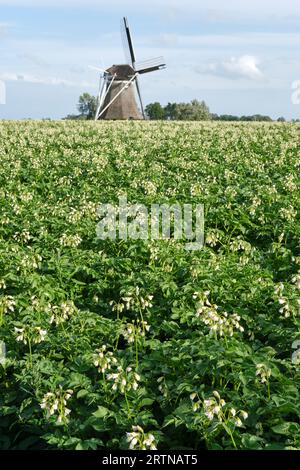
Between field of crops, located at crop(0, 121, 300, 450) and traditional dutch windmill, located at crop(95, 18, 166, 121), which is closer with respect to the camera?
field of crops, located at crop(0, 121, 300, 450)

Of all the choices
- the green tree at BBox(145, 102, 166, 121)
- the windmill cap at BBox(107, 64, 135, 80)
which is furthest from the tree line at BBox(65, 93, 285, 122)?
the windmill cap at BBox(107, 64, 135, 80)

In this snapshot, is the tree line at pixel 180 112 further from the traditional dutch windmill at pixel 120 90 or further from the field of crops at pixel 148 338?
the field of crops at pixel 148 338

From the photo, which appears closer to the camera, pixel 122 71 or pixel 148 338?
pixel 148 338

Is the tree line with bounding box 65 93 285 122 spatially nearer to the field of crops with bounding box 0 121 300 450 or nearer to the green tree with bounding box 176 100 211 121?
the green tree with bounding box 176 100 211 121

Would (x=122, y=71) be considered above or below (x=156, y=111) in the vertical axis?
above

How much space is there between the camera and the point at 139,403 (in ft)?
14.9

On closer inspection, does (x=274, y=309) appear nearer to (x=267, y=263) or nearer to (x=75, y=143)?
(x=267, y=263)

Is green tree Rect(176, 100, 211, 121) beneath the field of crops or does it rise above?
above

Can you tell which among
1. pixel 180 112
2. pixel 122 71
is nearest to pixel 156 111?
pixel 180 112

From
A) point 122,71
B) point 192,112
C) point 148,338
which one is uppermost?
point 122,71

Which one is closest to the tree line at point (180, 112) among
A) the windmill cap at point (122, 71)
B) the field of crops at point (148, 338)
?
the windmill cap at point (122, 71)

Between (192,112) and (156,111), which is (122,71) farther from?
(156,111)
